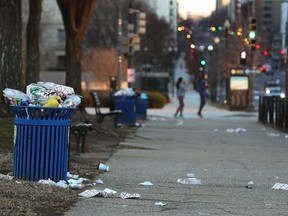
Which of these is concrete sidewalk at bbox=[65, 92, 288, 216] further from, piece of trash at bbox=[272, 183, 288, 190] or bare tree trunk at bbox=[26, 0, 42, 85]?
bare tree trunk at bbox=[26, 0, 42, 85]

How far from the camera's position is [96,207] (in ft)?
23.2

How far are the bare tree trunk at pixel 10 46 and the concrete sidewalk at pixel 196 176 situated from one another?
315 cm

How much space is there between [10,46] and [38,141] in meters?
7.25

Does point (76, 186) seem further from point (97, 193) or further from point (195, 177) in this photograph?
point (195, 177)

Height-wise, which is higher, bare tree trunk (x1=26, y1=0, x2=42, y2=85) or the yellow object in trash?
Answer: bare tree trunk (x1=26, y1=0, x2=42, y2=85)

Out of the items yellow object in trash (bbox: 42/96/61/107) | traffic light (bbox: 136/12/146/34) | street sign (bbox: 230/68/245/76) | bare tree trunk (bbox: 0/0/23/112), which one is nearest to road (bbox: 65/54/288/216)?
yellow object in trash (bbox: 42/96/61/107)

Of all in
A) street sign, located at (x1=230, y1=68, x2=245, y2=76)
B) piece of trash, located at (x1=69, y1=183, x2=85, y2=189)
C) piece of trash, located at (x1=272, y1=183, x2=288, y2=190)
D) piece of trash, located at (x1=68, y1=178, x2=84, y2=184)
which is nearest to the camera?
piece of trash, located at (x1=69, y1=183, x2=85, y2=189)

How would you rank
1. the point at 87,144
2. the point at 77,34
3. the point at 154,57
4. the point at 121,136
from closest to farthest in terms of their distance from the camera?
1. the point at 87,144
2. the point at 121,136
3. the point at 77,34
4. the point at 154,57

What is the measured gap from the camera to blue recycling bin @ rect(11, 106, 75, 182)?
8.05 metres

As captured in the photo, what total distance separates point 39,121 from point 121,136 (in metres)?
8.97

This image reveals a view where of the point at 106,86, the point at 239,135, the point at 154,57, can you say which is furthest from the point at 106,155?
the point at 154,57

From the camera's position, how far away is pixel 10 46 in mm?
14797

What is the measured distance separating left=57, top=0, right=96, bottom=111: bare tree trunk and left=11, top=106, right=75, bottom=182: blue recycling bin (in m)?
13.9

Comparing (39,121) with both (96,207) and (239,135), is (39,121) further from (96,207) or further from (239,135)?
(239,135)
